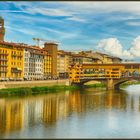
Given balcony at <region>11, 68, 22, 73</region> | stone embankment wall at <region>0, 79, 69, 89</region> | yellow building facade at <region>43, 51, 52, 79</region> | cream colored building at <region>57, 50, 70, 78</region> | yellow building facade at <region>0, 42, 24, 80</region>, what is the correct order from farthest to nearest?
1. cream colored building at <region>57, 50, 70, 78</region>
2. yellow building facade at <region>43, 51, 52, 79</region>
3. balcony at <region>11, 68, 22, 73</region>
4. yellow building facade at <region>0, 42, 24, 80</region>
5. stone embankment wall at <region>0, 79, 69, 89</region>

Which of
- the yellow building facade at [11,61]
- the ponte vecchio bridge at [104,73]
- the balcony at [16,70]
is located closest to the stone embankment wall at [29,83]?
the yellow building facade at [11,61]

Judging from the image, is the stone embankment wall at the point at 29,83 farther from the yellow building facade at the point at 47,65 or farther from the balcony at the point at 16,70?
the yellow building facade at the point at 47,65

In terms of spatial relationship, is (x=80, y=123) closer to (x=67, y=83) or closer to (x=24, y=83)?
(x=24, y=83)

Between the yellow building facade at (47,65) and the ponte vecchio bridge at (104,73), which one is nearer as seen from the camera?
the ponte vecchio bridge at (104,73)

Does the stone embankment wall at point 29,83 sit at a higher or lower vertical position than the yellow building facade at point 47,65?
lower

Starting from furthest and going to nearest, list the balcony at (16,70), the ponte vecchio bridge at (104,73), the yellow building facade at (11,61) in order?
the ponte vecchio bridge at (104,73), the balcony at (16,70), the yellow building facade at (11,61)

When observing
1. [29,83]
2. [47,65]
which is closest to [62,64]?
[47,65]

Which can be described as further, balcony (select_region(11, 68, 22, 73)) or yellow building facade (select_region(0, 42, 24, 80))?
balcony (select_region(11, 68, 22, 73))

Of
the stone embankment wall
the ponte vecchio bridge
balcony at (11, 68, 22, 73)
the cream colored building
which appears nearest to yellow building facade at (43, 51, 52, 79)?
the ponte vecchio bridge

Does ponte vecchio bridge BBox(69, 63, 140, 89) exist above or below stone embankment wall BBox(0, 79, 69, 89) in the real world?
above

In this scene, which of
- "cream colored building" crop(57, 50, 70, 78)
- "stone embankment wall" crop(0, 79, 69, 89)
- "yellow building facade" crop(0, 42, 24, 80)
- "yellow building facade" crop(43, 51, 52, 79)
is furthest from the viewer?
"cream colored building" crop(57, 50, 70, 78)

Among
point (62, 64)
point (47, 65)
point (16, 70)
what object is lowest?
point (16, 70)

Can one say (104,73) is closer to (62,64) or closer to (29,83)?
(62,64)

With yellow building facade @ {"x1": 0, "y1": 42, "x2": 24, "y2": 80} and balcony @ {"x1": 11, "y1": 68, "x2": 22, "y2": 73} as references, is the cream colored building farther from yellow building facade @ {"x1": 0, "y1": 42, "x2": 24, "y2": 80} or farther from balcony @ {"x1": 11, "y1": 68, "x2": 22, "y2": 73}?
balcony @ {"x1": 11, "y1": 68, "x2": 22, "y2": 73}
